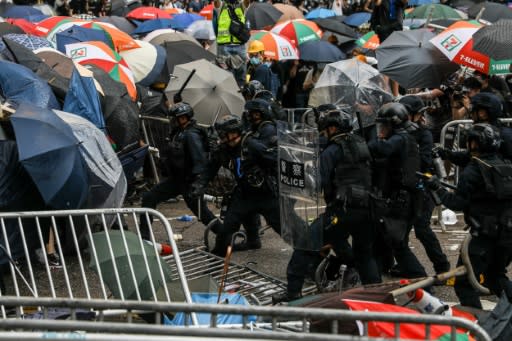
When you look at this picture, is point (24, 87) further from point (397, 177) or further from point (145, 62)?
point (145, 62)

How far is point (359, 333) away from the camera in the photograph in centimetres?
537

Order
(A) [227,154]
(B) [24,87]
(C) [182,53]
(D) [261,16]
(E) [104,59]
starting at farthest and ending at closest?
(D) [261,16]
(C) [182,53]
(E) [104,59]
(B) [24,87]
(A) [227,154]

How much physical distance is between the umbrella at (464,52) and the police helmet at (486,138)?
16.2ft

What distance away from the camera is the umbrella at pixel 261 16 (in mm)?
21656

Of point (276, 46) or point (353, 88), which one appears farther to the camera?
point (276, 46)

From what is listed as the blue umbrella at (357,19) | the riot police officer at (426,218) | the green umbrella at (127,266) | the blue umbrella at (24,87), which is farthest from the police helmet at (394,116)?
the blue umbrella at (357,19)

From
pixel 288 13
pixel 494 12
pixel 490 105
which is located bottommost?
pixel 288 13

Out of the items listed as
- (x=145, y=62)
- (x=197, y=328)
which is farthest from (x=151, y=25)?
(x=197, y=328)

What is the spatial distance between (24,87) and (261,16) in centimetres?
1246

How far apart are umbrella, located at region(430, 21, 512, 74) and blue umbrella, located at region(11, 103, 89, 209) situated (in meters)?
5.76

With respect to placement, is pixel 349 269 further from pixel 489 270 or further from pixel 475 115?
pixel 475 115

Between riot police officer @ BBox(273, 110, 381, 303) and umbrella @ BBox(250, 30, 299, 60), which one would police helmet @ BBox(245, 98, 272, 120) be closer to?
riot police officer @ BBox(273, 110, 381, 303)

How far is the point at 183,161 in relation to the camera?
9852mm

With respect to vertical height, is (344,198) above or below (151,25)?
above
